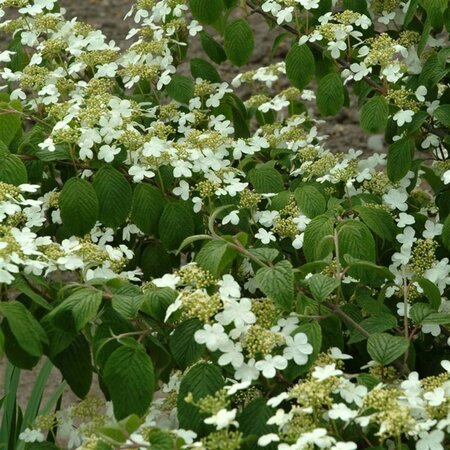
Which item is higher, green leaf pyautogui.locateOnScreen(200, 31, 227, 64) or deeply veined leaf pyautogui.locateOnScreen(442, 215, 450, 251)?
green leaf pyautogui.locateOnScreen(200, 31, 227, 64)

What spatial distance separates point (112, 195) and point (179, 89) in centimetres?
43

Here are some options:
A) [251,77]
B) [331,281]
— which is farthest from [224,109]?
[331,281]

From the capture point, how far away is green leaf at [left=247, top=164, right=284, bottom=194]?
2053mm

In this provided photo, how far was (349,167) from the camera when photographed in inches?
82.7

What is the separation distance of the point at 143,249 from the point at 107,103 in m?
0.36

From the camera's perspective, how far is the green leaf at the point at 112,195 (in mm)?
1860

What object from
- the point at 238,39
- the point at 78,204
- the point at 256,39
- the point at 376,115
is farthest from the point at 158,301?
the point at 256,39

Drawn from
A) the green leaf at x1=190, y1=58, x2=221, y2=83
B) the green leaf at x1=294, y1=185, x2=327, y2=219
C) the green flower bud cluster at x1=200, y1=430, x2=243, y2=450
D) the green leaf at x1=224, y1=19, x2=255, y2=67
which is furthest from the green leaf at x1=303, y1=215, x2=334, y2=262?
the green leaf at x1=190, y1=58, x2=221, y2=83

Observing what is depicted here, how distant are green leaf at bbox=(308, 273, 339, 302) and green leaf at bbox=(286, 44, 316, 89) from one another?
0.66m

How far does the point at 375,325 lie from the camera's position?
1702mm

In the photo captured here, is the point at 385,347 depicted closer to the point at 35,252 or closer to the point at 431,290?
the point at 431,290

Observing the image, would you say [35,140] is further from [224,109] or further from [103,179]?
[224,109]

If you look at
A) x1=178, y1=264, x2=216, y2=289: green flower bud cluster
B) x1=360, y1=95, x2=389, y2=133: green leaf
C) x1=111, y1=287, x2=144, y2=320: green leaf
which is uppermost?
x1=360, y1=95, x2=389, y2=133: green leaf

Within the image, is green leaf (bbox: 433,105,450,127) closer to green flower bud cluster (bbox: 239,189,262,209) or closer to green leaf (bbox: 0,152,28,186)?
green flower bud cluster (bbox: 239,189,262,209)
